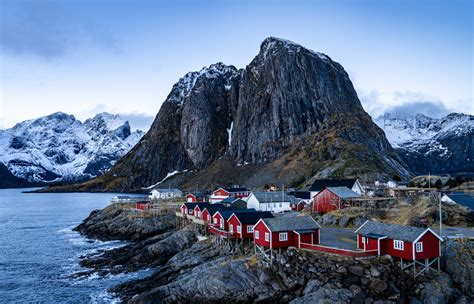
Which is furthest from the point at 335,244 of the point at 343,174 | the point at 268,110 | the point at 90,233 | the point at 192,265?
the point at 268,110

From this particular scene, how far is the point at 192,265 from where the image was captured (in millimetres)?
50062

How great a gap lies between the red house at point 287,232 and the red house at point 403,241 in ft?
17.4

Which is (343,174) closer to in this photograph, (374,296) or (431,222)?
(431,222)

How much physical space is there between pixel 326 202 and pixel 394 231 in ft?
96.6

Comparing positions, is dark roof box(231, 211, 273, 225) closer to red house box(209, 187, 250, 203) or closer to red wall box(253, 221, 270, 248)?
red wall box(253, 221, 270, 248)

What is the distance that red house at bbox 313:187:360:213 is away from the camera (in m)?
67.1

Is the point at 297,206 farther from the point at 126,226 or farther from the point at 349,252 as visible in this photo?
the point at 349,252

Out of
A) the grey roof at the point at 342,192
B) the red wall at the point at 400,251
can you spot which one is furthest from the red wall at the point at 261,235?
the grey roof at the point at 342,192

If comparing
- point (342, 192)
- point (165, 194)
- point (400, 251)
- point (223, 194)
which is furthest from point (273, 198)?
point (165, 194)

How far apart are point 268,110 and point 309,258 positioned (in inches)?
6020

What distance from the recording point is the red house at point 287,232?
144 ft

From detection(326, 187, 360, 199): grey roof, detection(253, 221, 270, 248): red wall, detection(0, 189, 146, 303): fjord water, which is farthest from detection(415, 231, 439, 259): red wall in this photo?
detection(326, 187, 360, 199): grey roof

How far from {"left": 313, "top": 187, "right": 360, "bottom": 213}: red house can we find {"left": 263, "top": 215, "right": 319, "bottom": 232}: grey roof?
74.6 feet

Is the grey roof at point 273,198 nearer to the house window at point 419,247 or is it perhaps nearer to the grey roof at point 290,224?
the grey roof at point 290,224
